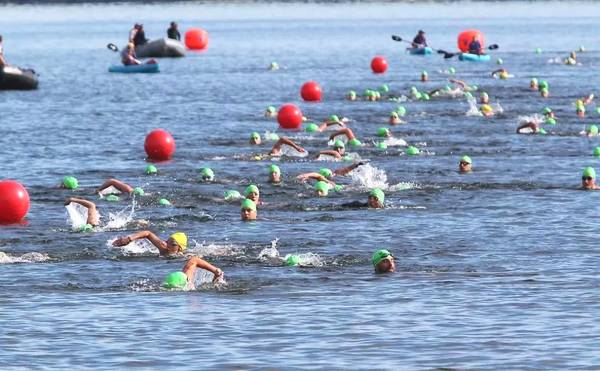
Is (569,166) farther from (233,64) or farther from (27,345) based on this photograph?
(233,64)

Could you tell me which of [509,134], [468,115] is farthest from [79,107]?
[509,134]

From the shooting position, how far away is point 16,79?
68.9 m

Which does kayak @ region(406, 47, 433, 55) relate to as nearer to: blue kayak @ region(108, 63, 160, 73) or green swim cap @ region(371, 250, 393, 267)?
blue kayak @ region(108, 63, 160, 73)

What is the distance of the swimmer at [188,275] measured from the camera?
24.1 metres

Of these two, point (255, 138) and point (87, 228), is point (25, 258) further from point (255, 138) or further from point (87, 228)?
point (255, 138)

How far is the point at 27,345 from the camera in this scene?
20.6 metres

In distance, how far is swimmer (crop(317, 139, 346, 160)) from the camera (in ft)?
138

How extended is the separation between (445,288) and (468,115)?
107ft

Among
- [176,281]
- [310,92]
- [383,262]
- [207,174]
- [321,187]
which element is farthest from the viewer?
[310,92]

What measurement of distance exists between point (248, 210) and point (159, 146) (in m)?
11.6

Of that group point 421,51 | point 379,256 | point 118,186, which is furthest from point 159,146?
point 421,51

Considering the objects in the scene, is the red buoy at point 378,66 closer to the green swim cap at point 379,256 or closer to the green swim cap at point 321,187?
the green swim cap at point 321,187

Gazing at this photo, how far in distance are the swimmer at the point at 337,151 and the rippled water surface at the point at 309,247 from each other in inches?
25.9

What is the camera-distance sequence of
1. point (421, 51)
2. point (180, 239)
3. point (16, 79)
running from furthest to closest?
point (421, 51) < point (16, 79) < point (180, 239)
